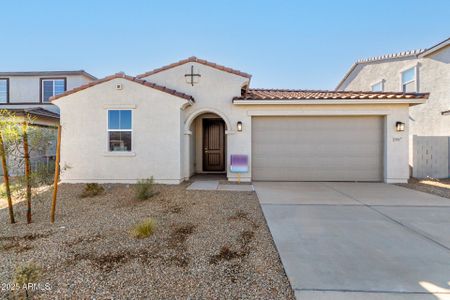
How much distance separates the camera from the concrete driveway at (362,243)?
9.37 feet

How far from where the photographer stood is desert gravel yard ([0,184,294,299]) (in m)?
2.83

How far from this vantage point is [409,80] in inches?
569

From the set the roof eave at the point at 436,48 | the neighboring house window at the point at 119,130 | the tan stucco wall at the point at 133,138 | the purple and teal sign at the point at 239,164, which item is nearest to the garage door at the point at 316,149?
the purple and teal sign at the point at 239,164

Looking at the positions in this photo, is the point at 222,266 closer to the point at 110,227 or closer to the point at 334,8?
the point at 110,227

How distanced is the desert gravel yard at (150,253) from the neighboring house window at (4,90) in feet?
47.8

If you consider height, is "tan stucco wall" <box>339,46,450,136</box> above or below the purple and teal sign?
above

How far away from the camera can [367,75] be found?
58.1 ft

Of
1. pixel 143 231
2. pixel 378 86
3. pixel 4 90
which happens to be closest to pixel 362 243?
pixel 143 231

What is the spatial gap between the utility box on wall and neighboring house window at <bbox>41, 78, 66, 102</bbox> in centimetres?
2154

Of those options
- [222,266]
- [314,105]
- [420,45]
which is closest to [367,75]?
[420,45]

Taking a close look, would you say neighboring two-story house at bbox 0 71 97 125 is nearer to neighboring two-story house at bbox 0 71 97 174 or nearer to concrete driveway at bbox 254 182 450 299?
neighboring two-story house at bbox 0 71 97 174

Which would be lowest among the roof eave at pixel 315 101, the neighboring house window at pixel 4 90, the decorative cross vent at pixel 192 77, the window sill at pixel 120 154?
the window sill at pixel 120 154

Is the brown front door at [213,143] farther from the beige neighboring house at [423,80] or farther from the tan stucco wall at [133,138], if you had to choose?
the beige neighboring house at [423,80]

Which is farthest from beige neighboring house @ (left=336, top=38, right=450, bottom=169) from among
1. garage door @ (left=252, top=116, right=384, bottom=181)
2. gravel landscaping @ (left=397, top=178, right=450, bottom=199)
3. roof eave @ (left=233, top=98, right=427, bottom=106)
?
garage door @ (left=252, top=116, right=384, bottom=181)
